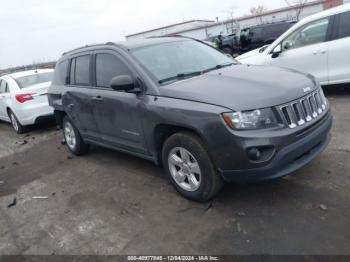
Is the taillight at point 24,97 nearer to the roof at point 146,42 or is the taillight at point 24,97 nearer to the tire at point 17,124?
the tire at point 17,124

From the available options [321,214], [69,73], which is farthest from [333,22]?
[69,73]

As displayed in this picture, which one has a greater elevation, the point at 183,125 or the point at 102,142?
the point at 183,125

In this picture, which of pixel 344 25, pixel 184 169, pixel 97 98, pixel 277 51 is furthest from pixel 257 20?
pixel 184 169

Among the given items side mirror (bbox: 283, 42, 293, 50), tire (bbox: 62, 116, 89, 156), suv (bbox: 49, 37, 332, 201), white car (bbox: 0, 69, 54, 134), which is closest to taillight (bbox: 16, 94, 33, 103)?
white car (bbox: 0, 69, 54, 134)

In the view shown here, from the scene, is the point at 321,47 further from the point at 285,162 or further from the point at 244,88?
the point at 285,162

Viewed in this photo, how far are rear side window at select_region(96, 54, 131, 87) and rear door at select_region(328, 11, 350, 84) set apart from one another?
15.2 ft

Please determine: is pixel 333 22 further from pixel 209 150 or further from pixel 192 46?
pixel 209 150

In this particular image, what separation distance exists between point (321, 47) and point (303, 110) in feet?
13.5

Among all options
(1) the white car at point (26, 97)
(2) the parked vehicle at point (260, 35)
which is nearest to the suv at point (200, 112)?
(1) the white car at point (26, 97)

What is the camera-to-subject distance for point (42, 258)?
3049mm

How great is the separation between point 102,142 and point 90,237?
179 centimetres

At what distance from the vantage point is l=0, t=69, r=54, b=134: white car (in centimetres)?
771

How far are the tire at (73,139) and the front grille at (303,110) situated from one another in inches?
147

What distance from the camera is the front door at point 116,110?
3850 mm
